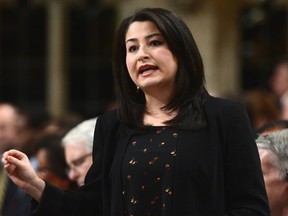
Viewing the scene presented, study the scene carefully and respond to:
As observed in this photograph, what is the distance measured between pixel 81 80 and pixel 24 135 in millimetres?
5124

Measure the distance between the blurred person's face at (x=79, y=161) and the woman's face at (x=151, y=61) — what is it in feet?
4.89

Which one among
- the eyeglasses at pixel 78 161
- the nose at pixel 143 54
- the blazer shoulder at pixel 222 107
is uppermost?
the nose at pixel 143 54

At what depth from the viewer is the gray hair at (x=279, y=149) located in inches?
174

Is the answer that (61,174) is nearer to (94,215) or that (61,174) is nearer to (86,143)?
(86,143)

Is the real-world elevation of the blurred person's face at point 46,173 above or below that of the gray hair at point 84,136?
below

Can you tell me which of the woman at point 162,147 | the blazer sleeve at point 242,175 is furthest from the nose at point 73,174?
the blazer sleeve at point 242,175

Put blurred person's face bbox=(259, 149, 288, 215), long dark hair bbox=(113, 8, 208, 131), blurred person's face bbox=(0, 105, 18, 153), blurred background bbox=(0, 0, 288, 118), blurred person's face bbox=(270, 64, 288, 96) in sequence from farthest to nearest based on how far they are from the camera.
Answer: blurred background bbox=(0, 0, 288, 118) < blurred person's face bbox=(270, 64, 288, 96) < blurred person's face bbox=(0, 105, 18, 153) < blurred person's face bbox=(259, 149, 288, 215) < long dark hair bbox=(113, 8, 208, 131)

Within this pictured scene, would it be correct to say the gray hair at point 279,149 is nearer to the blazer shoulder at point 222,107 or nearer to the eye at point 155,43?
the blazer shoulder at point 222,107

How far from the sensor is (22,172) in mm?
3848

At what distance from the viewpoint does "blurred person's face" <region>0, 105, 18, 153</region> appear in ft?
29.9

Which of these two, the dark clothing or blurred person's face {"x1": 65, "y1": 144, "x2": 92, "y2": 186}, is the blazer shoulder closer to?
blurred person's face {"x1": 65, "y1": 144, "x2": 92, "y2": 186}

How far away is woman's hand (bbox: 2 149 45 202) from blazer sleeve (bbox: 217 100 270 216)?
26.5 inches

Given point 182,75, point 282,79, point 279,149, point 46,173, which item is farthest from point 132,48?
point 282,79

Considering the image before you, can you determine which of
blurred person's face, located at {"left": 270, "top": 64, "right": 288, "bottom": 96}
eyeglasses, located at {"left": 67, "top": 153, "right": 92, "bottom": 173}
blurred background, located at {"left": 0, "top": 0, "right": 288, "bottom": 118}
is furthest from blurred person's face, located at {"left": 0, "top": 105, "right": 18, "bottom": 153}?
blurred background, located at {"left": 0, "top": 0, "right": 288, "bottom": 118}
